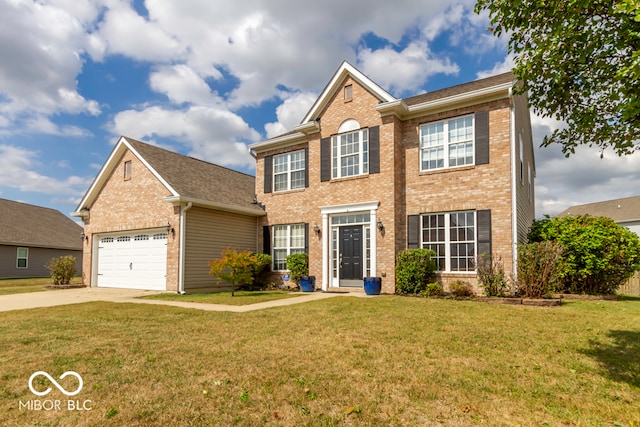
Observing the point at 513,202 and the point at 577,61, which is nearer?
the point at 577,61

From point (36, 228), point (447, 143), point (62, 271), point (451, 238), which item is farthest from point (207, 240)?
point (36, 228)

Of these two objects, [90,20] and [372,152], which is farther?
[372,152]

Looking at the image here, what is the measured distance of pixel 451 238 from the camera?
501 inches

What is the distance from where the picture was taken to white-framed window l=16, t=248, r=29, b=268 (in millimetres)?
28672

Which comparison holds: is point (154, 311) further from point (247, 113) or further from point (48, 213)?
point (48, 213)

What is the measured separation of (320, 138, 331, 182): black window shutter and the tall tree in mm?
9481

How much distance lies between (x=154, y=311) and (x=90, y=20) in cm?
830

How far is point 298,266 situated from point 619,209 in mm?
37952

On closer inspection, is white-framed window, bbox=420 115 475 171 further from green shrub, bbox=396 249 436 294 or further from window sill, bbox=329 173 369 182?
green shrub, bbox=396 249 436 294

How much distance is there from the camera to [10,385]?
169 inches

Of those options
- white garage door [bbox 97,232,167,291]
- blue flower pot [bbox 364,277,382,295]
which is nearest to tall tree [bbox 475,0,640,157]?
blue flower pot [bbox 364,277,382,295]

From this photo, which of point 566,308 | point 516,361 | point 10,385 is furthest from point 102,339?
point 566,308

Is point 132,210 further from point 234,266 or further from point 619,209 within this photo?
point 619,209

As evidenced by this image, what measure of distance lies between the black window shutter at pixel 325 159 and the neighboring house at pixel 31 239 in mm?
24116
